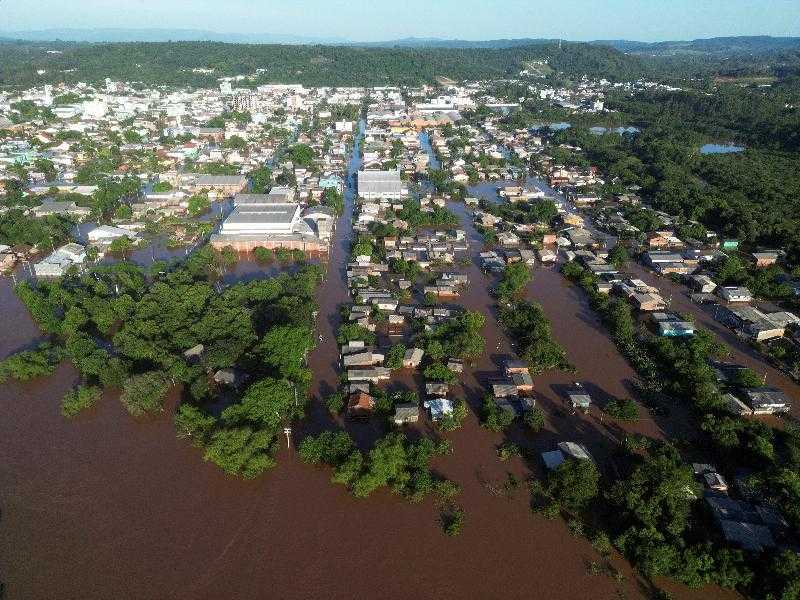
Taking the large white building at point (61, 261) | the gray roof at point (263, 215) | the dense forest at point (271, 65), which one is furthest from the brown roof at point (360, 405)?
the dense forest at point (271, 65)

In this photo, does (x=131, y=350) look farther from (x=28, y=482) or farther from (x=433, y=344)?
(x=433, y=344)

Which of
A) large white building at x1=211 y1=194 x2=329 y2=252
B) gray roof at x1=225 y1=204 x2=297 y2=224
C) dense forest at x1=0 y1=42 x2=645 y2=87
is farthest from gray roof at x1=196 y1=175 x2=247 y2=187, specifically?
dense forest at x1=0 y1=42 x2=645 y2=87

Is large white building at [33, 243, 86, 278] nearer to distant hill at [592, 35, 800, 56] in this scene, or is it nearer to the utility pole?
the utility pole

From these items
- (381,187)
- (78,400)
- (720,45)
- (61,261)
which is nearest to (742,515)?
(78,400)

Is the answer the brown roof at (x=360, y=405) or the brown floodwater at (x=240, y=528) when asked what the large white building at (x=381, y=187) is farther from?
the brown floodwater at (x=240, y=528)

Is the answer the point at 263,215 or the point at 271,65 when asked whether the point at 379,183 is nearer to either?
the point at 263,215

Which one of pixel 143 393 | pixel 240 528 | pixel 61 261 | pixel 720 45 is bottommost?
pixel 240 528

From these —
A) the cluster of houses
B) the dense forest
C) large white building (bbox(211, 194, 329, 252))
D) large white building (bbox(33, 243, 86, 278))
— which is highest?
the dense forest
